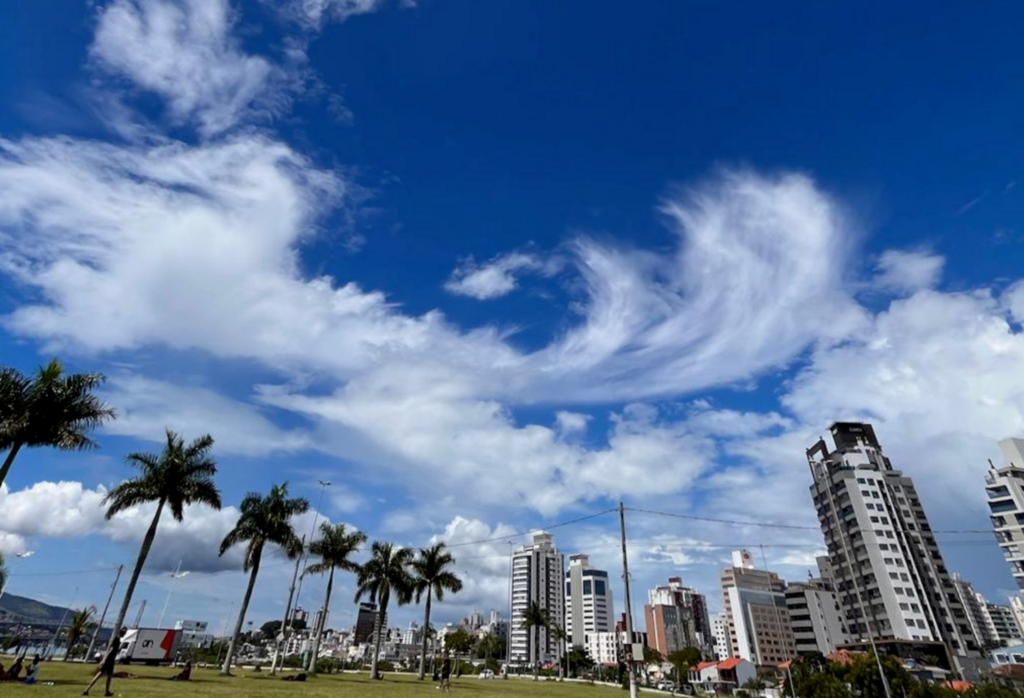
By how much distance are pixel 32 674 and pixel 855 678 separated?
239ft

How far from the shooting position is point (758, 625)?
160 metres

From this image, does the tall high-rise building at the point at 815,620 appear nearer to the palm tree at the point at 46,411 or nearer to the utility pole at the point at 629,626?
the utility pole at the point at 629,626

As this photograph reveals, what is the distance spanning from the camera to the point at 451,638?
10594cm

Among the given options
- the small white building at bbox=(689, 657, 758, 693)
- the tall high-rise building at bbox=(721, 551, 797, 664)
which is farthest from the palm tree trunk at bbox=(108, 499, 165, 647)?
the tall high-rise building at bbox=(721, 551, 797, 664)

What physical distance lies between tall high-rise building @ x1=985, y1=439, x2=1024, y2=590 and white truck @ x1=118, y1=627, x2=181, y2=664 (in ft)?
422

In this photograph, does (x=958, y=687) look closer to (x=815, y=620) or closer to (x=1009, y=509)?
(x=1009, y=509)

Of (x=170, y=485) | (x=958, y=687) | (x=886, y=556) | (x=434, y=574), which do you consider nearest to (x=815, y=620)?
(x=886, y=556)

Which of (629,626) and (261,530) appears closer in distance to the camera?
(629,626)

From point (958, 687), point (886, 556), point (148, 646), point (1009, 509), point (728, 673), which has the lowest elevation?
point (728, 673)

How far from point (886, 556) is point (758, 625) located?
3132 inches

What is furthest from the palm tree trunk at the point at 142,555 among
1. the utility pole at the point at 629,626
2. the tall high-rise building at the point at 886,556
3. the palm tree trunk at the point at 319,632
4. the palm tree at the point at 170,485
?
the tall high-rise building at the point at 886,556

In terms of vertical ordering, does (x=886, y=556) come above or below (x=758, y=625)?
above

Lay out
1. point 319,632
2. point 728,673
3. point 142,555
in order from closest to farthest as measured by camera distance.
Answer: point 142,555 < point 319,632 < point 728,673

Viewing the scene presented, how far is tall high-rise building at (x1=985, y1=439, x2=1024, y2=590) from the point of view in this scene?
9356cm
